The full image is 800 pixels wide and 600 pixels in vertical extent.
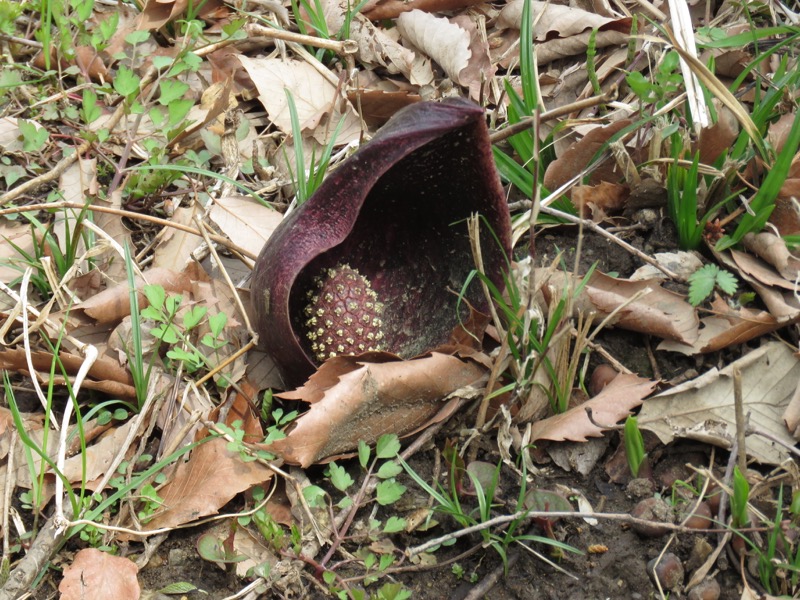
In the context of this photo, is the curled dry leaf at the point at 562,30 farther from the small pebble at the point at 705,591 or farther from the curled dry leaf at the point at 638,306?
the small pebble at the point at 705,591

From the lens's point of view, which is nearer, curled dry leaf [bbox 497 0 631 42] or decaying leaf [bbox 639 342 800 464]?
decaying leaf [bbox 639 342 800 464]

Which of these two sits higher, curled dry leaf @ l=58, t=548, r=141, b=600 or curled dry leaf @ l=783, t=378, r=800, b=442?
curled dry leaf @ l=783, t=378, r=800, b=442

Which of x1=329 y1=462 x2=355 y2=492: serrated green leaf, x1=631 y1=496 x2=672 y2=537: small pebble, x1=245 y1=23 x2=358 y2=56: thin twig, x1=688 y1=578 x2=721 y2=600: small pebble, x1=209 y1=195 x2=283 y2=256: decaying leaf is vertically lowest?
x1=688 y1=578 x2=721 y2=600: small pebble

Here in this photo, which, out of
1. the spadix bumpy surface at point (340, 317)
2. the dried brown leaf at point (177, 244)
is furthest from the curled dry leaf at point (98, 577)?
the dried brown leaf at point (177, 244)

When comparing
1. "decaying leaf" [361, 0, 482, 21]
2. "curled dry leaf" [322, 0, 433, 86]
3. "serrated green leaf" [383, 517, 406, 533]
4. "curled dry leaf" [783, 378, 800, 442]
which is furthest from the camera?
"decaying leaf" [361, 0, 482, 21]

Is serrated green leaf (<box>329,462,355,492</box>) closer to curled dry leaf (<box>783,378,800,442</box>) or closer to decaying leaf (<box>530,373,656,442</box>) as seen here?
decaying leaf (<box>530,373,656,442</box>)

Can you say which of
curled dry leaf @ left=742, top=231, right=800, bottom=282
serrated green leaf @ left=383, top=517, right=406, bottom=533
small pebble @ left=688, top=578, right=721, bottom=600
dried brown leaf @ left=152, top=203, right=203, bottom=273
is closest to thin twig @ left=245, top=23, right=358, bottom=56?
dried brown leaf @ left=152, top=203, right=203, bottom=273

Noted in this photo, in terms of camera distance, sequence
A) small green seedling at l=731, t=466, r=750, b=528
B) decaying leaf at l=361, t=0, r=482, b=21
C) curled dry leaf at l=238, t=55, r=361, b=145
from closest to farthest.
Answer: small green seedling at l=731, t=466, r=750, b=528
curled dry leaf at l=238, t=55, r=361, b=145
decaying leaf at l=361, t=0, r=482, b=21

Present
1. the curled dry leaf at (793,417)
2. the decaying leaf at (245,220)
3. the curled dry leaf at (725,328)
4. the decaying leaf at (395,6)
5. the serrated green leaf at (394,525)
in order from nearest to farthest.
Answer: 1. the serrated green leaf at (394,525)
2. the curled dry leaf at (793,417)
3. the curled dry leaf at (725,328)
4. the decaying leaf at (245,220)
5. the decaying leaf at (395,6)
